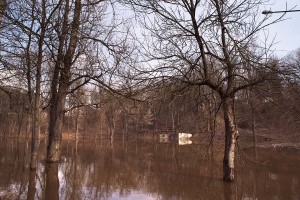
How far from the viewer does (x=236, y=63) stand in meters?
11.4

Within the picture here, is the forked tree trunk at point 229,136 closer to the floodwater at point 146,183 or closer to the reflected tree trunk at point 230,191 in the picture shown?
the floodwater at point 146,183

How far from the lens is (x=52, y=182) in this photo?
1195cm

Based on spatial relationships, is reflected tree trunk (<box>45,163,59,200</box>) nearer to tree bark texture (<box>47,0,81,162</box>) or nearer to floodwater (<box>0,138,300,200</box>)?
floodwater (<box>0,138,300,200</box>)

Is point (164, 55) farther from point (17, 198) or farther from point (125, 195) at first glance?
point (17, 198)

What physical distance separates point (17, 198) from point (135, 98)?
562 cm

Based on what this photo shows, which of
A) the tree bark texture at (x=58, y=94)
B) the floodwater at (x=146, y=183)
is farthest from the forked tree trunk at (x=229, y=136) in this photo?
the tree bark texture at (x=58, y=94)

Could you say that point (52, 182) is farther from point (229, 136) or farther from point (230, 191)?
point (229, 136)

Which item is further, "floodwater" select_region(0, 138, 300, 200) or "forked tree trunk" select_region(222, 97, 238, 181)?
"forked tree trunk" select_region(222, 97, 238, 181)

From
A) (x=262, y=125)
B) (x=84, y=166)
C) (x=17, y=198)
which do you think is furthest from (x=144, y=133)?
(x=17, y=198)

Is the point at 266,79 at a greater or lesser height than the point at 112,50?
lesser

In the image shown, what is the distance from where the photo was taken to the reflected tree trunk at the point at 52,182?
976 centimetres

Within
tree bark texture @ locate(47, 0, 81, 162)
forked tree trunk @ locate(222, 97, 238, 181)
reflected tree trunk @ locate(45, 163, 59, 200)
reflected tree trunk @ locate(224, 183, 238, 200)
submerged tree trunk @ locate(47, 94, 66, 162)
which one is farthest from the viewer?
submerged tree trunk @ locate(47, 94, 66, 162)

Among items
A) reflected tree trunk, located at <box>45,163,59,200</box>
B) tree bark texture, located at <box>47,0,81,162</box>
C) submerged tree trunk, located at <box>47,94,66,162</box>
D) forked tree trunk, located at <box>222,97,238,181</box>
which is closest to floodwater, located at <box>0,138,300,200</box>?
reflected tree trunk, located at <box>45,163,59,200</box>

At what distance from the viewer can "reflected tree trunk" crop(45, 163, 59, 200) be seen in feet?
32.0
